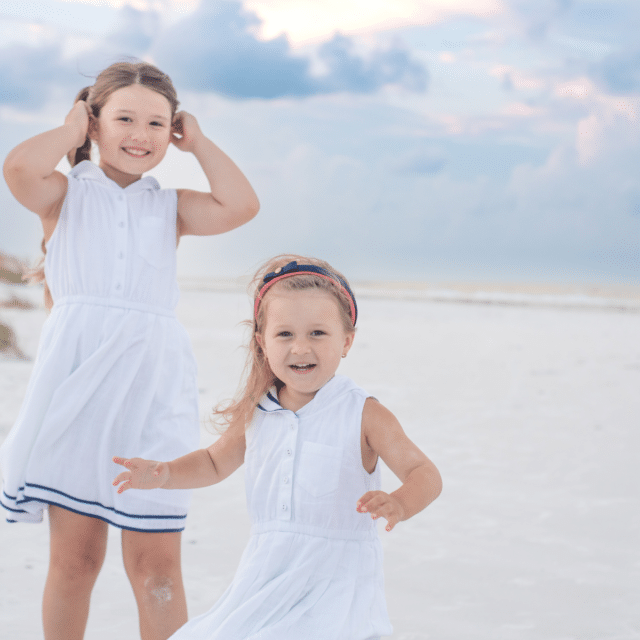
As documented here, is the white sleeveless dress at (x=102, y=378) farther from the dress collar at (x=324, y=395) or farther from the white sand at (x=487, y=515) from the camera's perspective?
the white sand at (x=487, y=515)

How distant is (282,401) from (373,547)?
1.29 feet

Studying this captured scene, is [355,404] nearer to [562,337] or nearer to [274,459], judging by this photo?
[274,459]

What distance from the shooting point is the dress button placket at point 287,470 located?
186 cm

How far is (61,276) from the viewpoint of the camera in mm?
2369

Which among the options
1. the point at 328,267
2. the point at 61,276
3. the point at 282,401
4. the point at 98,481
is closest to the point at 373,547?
the point at 282,401

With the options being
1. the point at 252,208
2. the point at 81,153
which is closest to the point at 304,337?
the point at 252,208

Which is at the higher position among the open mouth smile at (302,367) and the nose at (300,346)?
the nose at (300,346)

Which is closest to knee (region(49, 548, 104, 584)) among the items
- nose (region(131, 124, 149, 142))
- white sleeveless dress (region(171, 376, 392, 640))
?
white sleeveless dress (region(171, 376, 392, 640))

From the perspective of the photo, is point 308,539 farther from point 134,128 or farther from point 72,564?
point 134,128

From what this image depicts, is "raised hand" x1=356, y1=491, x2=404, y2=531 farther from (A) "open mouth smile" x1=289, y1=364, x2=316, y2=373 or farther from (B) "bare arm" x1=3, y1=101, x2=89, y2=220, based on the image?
(B) "bare arm" x1=3, y1=101, x2=89, y2=220

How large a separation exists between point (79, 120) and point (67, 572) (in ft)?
4.08

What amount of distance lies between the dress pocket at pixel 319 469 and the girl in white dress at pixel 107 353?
Answer: 0.56 m

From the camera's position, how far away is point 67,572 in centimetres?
232

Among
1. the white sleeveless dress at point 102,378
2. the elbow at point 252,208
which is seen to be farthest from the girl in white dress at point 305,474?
the elbow at point 252,208
